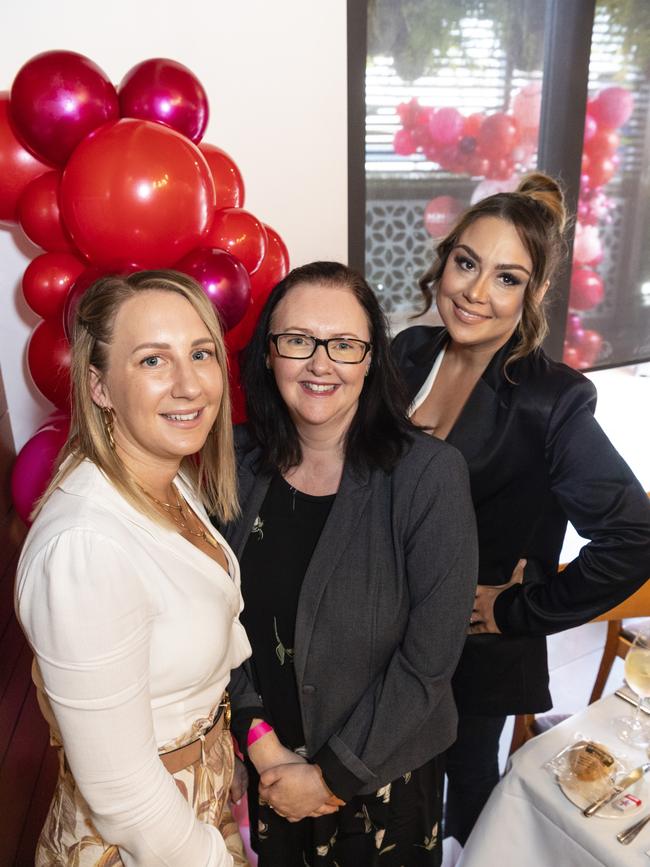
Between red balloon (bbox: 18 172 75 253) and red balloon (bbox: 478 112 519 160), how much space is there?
2056 millimetres

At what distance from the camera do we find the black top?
1.44m

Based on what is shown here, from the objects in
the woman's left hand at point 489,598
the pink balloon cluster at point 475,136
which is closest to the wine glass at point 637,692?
the woman's left hand at point 489,598

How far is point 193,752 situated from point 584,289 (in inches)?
115

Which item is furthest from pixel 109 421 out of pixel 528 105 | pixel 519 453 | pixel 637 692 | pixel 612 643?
pixel 528 105

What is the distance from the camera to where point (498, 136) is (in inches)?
121

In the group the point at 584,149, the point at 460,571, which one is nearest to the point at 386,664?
the point at 460,571

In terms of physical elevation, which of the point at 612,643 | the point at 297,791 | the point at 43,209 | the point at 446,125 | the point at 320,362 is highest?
the point at 446,125

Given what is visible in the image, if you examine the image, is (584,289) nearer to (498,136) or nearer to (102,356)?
(498,136)

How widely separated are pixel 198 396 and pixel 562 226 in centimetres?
104

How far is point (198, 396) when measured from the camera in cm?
117

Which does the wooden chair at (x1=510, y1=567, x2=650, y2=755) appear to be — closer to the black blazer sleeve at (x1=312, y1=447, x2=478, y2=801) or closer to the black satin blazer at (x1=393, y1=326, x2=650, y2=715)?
the black satin blazer at (x1=393, y1=326, x2=650, y2=715)

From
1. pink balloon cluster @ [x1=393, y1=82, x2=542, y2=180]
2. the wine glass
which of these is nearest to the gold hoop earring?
the wine glass

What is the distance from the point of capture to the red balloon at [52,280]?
1.64m

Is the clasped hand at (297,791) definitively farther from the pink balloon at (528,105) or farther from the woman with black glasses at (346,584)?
the pink balloon at (528,105)
